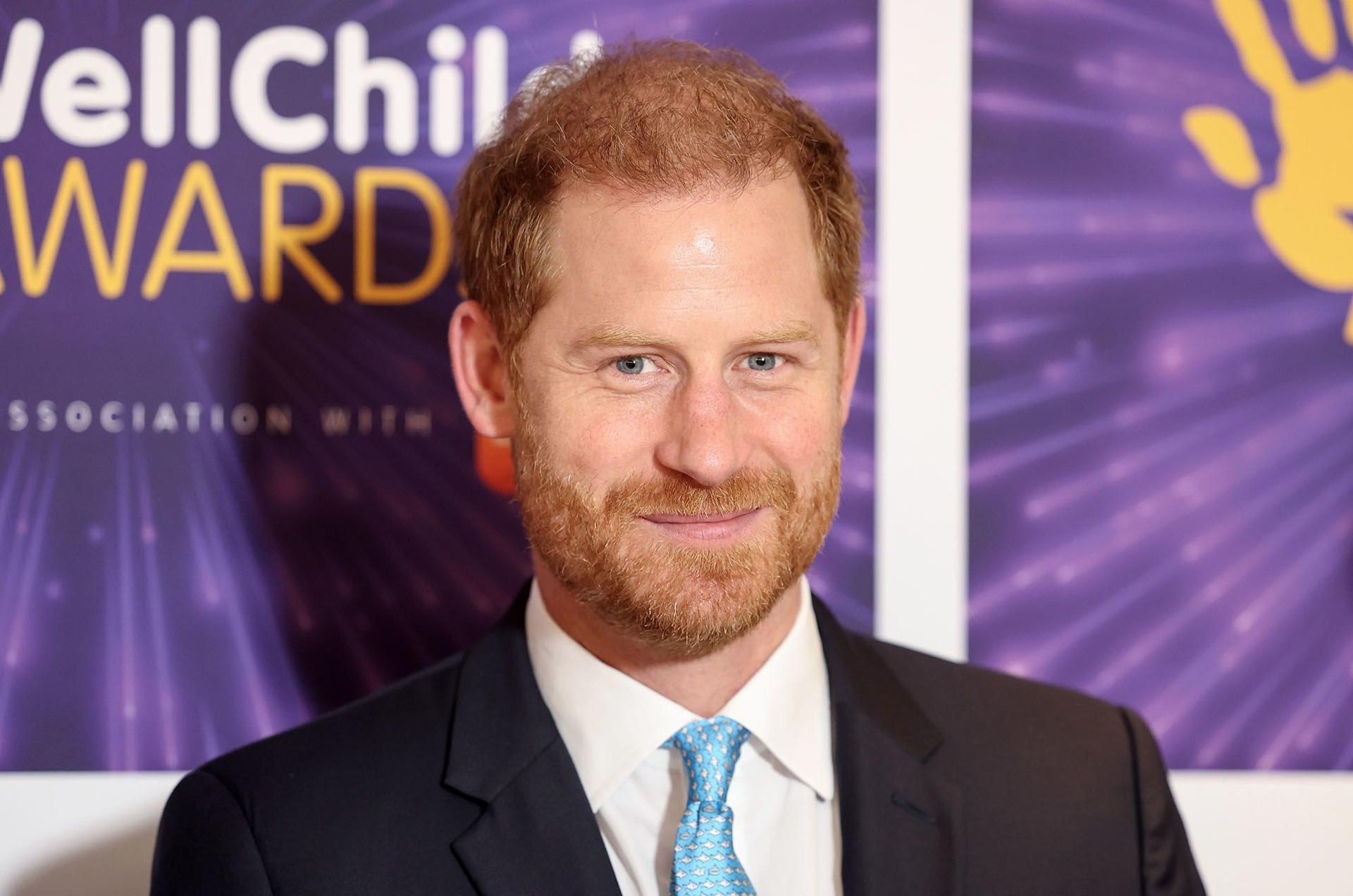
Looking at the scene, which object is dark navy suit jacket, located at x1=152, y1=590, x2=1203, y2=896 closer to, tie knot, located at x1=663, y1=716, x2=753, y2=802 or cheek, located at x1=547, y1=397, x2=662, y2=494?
tie knot, located at x1=663, y1=716, x2=753, y2=802

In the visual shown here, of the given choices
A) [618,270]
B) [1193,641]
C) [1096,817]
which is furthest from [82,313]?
[1193,641]

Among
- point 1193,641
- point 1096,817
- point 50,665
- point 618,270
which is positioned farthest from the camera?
point 1193,641

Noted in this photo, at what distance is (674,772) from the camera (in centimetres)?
145

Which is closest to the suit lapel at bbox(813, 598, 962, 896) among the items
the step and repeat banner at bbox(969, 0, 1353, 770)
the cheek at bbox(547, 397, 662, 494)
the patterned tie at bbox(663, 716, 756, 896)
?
the patterned tie at bbox(663, 716, 756, 896)

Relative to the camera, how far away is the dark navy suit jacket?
1.38m

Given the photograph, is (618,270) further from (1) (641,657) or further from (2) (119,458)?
(2) (119,458)

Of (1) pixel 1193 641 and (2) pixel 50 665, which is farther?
(1) pixel 1193 641

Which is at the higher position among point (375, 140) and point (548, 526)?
point (375, 140)

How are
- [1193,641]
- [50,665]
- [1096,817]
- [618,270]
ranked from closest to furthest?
[618,270] < [1096,817] < [50,665] < [1193,641]

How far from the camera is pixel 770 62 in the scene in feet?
6.38

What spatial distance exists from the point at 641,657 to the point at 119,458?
83 centimetres

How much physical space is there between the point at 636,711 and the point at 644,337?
0.38 meters

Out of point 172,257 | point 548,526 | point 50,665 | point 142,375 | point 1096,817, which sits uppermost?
point 172,257

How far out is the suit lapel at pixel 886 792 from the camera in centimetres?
142
